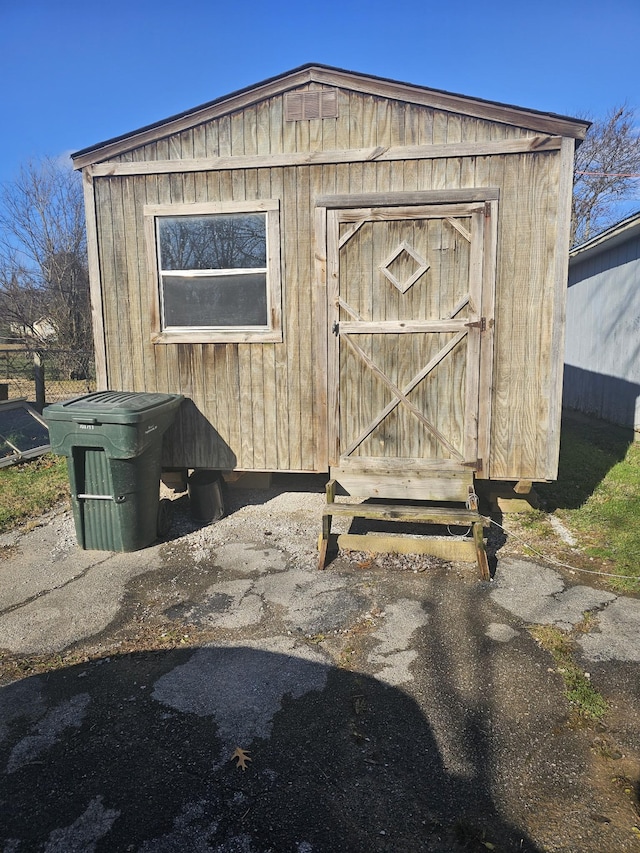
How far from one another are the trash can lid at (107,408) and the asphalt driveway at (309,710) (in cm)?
120

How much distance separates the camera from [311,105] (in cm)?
506

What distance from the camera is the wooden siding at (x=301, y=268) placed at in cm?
487

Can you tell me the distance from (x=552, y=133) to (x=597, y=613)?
12.5 feet

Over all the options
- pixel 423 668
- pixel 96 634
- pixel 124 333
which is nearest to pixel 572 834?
pixel 423 668

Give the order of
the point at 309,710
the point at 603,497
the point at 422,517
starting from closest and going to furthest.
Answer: the point at 309,710
the point at 422,517
the point at 603,497

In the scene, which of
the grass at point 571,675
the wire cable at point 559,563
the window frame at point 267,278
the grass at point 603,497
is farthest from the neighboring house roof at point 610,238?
the grass at point 571,675

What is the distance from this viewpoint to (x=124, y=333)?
566 cm

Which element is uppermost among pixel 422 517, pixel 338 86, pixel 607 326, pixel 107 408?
pixel 338 86

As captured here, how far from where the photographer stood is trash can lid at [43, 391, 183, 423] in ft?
14.6

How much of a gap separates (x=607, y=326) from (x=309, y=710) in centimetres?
936

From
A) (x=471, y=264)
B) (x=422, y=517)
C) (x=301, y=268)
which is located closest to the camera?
(x=422, y=517)

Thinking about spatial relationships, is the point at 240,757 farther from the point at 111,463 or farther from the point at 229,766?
the point at 111,463

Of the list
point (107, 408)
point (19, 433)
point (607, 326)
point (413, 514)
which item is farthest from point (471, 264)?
point (19, 433)

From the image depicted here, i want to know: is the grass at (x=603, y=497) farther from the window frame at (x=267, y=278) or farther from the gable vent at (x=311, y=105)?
the gable vent at (x=311, y=105)
